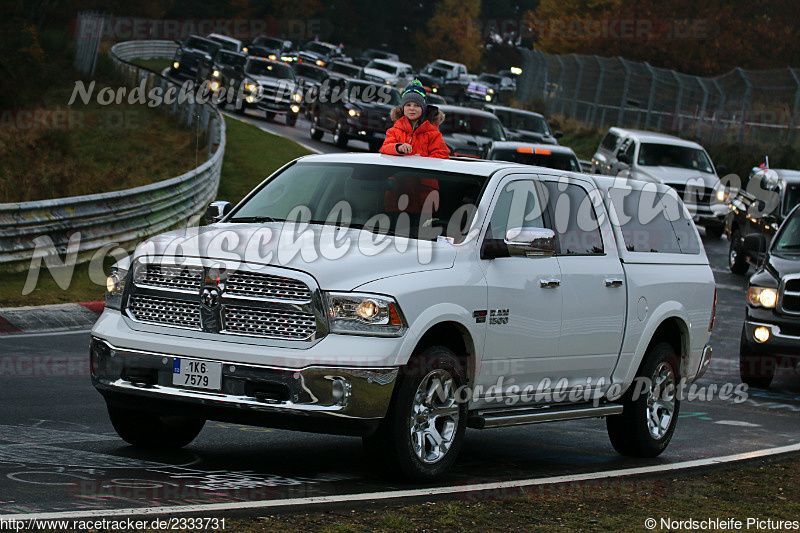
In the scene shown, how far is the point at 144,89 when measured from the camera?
42.1m

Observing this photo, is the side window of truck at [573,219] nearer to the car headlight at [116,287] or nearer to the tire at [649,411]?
the tire at [649,411]

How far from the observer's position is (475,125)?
97.8 feet

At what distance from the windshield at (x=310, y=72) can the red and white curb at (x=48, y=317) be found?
3619 centimetres

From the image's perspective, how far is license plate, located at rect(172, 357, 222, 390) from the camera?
7305mm

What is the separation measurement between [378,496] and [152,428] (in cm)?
188

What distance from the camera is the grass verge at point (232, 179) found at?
15680 millimetres

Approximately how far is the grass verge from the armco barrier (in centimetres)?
35

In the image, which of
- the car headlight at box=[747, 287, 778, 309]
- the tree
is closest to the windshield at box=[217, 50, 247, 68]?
the car headlight at box=[747, 287, 778, 309]

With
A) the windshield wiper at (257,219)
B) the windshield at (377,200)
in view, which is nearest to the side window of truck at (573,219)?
the windshield at (377,200)

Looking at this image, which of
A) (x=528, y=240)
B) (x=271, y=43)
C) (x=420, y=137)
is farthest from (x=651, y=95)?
(x=528, y=240)

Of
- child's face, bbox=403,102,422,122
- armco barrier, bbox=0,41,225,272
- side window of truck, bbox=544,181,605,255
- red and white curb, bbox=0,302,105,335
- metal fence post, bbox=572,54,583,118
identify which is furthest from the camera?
metal fence post, bbox=572,54,583,118

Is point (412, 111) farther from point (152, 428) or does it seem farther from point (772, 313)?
point (772, 313)

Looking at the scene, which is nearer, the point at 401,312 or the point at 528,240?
the point at 401,312

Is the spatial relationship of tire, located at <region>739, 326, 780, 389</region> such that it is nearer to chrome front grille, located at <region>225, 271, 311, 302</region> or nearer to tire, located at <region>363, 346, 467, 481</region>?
tire, located at <region>363, 346, 467, 481</region>
